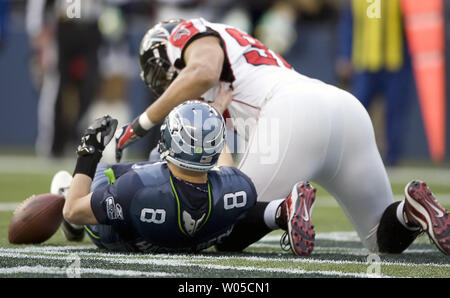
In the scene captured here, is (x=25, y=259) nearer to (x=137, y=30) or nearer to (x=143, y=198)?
(x=143, y=198)

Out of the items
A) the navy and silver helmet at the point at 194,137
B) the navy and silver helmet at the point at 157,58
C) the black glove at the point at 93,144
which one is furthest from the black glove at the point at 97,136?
the navy and silver helmet at the point at 157,58

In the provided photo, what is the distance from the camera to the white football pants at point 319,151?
464cm

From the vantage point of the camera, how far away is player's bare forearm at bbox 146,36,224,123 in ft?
15.7

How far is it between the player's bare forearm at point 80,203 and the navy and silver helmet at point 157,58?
94 centimetres

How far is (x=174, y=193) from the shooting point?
4.21 meters

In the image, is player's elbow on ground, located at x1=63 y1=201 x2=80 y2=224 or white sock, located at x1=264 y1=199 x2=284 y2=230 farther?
white sock, located at x1=264 y1=199 x2=284 y2=230

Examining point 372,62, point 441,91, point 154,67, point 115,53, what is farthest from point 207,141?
point 115,53

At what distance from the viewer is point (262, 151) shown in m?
4.69

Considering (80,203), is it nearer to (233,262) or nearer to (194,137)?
(194,137)

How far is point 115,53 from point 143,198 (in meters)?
10.3

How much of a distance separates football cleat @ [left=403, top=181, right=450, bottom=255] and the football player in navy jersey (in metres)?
0.76

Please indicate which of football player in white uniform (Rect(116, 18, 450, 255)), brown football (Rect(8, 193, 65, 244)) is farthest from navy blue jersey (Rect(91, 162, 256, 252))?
brown football (Rect(8, 193, 65, 244))

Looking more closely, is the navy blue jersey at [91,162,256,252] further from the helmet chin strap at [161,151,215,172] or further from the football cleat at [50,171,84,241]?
the football cleat at [50,171,84,241]

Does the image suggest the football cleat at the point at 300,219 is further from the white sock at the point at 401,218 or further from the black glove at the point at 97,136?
the black glove at the point at 97,136
